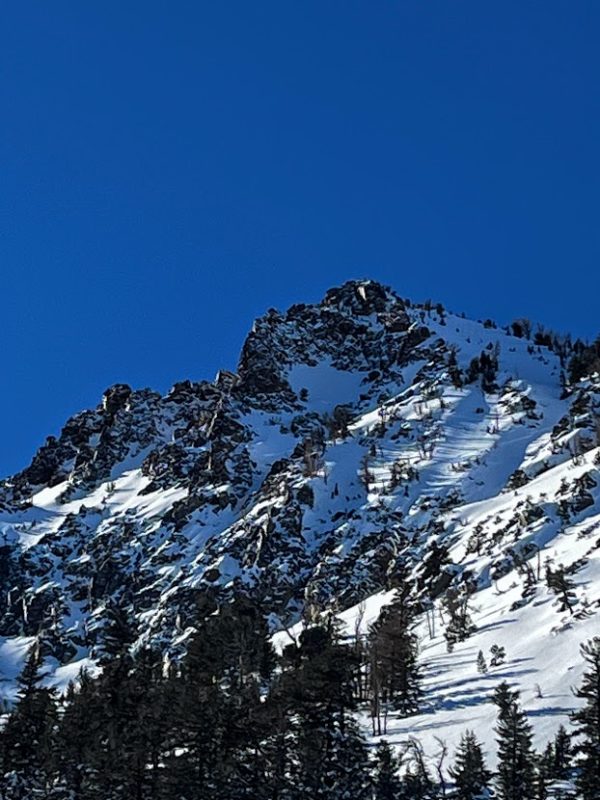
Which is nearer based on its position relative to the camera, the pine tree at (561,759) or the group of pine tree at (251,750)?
the group of pine tree at (251,750)

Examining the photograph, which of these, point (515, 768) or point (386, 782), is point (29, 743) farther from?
point (515, 768)

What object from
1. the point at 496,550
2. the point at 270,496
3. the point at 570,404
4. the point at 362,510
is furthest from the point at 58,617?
the point at 570,404

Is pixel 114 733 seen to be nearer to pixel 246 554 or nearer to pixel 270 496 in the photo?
pixel 246 554

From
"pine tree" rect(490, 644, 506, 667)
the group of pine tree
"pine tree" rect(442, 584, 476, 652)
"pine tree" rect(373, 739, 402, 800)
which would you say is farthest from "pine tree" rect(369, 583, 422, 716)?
"pine tree" rect(373, 739, 402, 800)

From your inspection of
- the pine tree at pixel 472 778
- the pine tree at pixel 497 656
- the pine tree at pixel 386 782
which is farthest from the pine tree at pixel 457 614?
the pine tree at pixel 386 782

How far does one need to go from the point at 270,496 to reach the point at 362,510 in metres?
24.4

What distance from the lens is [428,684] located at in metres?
87.9

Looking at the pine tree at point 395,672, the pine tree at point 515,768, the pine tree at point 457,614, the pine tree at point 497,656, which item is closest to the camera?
the pine tree at point 515,768

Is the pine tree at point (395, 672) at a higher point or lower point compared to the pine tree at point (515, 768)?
higher

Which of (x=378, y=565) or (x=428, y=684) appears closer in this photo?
(x=428, y=684)

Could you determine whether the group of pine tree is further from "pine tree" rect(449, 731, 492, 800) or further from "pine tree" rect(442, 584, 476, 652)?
"pine tree" rect(442, 584, 476, 652)

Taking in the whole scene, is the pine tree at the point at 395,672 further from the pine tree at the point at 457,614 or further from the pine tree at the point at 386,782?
the pine tree at the point at 386,782

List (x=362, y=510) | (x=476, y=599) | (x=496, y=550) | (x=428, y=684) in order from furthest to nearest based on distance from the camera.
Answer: (x=362, y=510), (x=496, y=550), (x=476, y=599), (x=428, y=684)

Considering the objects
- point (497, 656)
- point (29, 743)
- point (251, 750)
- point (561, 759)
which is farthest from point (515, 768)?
point (497, 656)
